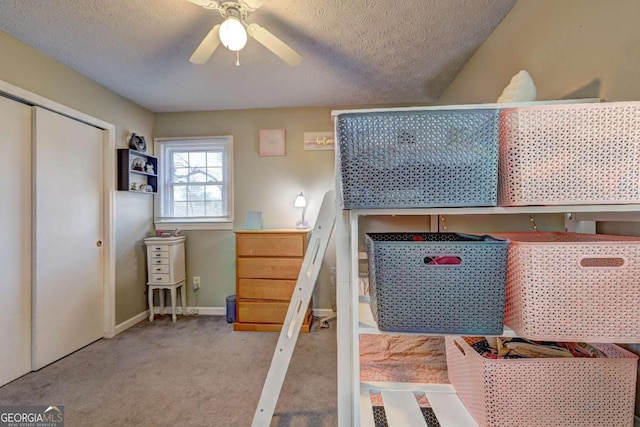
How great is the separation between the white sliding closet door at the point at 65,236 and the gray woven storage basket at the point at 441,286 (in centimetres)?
266

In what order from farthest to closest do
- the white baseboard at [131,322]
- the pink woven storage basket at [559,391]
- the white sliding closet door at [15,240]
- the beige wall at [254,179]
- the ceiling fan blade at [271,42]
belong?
the beige wall at [254,179]
the white baseboard at [131,322]
the white sliding closet door at [15,240]
the ceiling fan blade at [271,42]
the pink woven storage basket at [559,391]

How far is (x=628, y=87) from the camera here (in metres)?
1.03

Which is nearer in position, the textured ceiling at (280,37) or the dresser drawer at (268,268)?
the textured ceiling at (280,37)

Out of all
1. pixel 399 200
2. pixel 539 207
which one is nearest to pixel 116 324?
pixel 399 200

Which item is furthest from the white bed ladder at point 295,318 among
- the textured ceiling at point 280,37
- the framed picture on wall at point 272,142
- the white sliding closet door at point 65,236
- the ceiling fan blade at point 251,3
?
the framed picture on wall at point 272,142

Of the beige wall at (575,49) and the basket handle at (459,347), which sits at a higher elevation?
the beige wall at (575,49)

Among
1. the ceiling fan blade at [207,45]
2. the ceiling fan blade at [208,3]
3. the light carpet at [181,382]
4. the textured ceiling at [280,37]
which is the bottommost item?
the light carpet at [181,382]

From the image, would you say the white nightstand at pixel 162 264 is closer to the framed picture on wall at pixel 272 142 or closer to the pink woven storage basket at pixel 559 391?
the framed picture on wall at pixel 272 142

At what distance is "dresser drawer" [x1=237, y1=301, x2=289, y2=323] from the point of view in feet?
9.50

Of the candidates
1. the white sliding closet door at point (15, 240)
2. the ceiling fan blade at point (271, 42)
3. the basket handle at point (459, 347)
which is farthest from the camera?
the white sliding closet door at point (15, 240)

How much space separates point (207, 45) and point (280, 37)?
0.55 m

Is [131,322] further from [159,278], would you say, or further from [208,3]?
[208,3]

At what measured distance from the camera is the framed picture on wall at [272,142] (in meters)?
3.34

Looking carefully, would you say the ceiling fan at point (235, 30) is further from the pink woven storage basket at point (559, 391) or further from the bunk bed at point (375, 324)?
the pink woven storage basket at point (559, 391)
